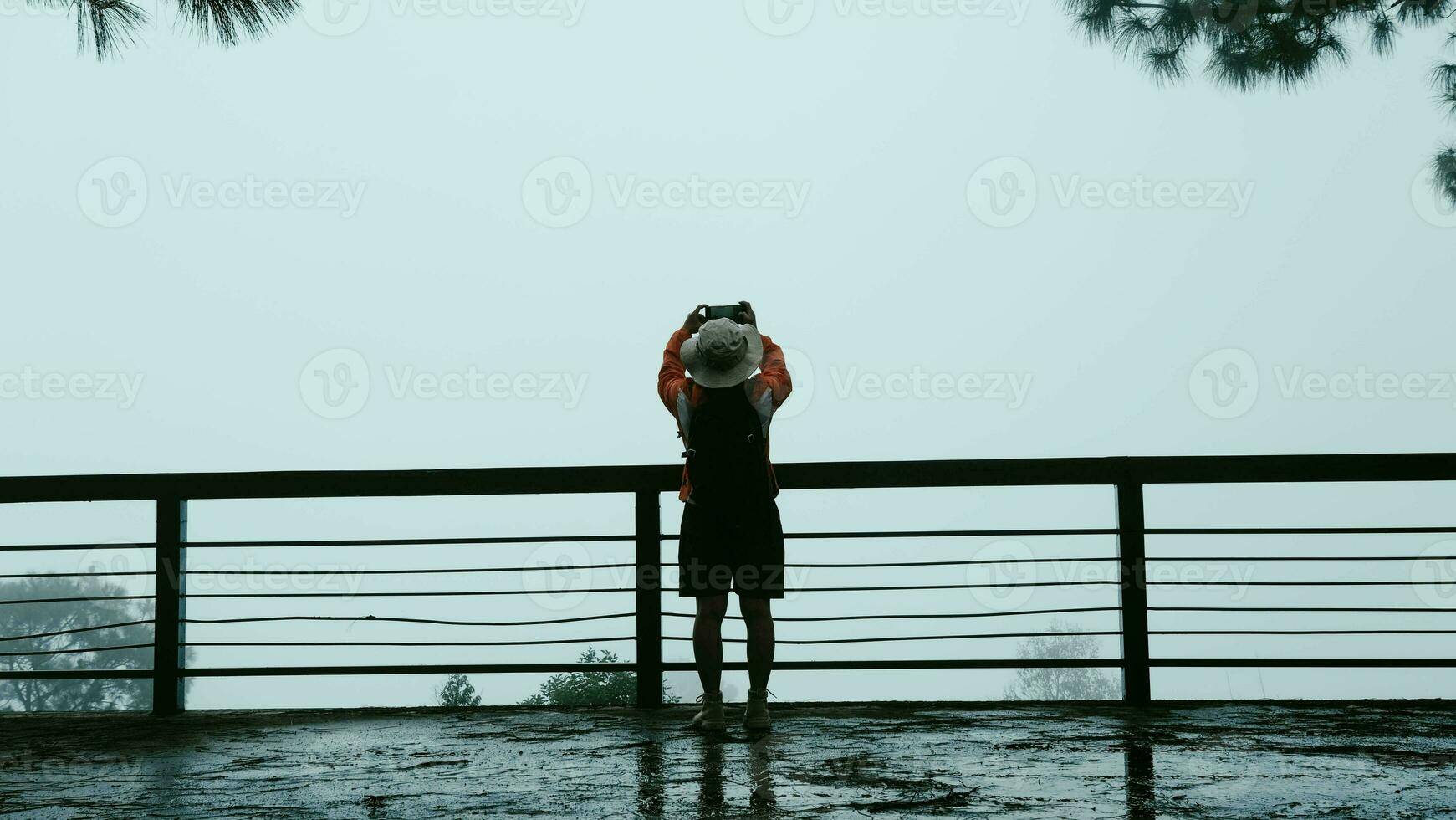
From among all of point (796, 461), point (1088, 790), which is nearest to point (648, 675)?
point (796, 461)

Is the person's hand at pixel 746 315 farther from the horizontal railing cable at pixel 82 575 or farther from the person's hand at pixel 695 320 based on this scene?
the horizontal railing cable at pixel 82 575

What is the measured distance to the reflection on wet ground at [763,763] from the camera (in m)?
2.61

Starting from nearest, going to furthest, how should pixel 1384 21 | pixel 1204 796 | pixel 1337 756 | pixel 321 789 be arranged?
1. pixel 1204 796
2. pixel 321 789
3. pixel 1337 756
4. pixel 1384 21

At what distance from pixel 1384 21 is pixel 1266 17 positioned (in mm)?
607

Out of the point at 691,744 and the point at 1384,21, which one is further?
the point at 1384,21

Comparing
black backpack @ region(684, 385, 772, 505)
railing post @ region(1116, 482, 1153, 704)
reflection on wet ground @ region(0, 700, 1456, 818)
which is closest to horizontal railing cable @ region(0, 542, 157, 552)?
reflection on wet ground @ region(0, 700, 1456, 818)

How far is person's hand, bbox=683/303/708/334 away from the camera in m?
3.90

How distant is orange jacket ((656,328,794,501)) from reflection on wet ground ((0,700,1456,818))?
891mm

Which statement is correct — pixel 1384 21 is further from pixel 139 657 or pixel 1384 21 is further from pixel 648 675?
pixel 139 657

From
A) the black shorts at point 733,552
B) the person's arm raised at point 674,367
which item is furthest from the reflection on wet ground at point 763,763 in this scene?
the person's arm raised at point 674,367

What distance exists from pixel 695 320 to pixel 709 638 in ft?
3.29

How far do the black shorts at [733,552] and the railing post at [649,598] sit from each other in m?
0.73

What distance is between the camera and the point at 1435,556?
4340mm

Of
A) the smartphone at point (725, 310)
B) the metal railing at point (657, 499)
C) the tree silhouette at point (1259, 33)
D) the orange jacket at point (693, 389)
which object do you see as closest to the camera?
the orange jacket at point (693, 389)
